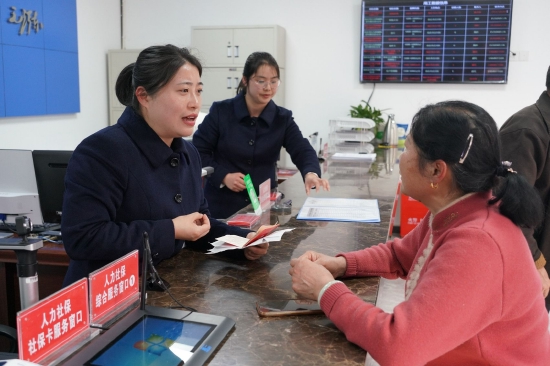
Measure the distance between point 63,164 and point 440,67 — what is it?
442 cm

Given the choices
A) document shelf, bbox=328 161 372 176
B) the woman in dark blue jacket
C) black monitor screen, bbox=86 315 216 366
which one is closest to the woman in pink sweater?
black monitor screen, bbox=86 315 216 366

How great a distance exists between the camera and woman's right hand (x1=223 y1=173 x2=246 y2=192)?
270 cm

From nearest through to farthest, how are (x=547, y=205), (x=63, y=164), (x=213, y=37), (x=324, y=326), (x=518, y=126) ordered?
(x=324, y=326) < (x=518, y=126) < (x=547, y=205) < (x=63, y=164) < (x=213, y=37)

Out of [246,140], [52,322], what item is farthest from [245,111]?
[52,322]

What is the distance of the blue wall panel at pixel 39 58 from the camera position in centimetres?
434

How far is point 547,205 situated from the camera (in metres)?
2.00

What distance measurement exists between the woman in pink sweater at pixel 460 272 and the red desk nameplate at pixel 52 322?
510 mm

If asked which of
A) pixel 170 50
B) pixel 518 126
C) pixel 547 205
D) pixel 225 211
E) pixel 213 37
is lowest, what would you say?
pixel 225 211

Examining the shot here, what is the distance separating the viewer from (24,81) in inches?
179

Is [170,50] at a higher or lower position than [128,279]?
higher

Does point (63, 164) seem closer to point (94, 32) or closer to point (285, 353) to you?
point (285, 353)

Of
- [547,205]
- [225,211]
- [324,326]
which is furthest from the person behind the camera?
[225,211]

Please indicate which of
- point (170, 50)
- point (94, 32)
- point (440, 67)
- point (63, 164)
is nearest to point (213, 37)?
point (94, 32)

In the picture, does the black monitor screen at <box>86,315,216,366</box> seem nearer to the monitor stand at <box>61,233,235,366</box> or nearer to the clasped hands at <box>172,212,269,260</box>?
the monitor stand at <box>61,233,235,366</box>
